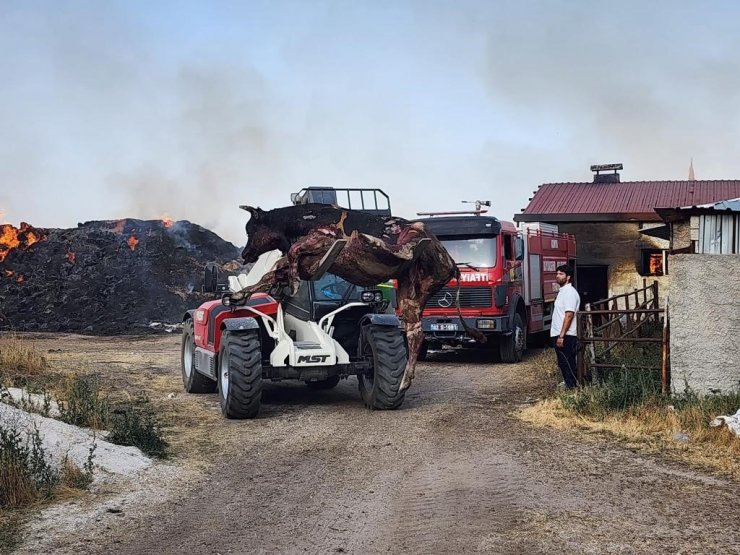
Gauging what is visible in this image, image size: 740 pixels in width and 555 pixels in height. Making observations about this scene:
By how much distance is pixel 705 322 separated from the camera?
31.2ft

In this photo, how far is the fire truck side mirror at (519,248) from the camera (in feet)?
55.3

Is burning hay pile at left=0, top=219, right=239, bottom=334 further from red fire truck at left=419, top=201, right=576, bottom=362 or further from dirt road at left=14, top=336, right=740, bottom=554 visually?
dirt road at left=14, top=336, right=740, bottom=554

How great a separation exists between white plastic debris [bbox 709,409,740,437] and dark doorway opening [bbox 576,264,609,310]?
1496 cm

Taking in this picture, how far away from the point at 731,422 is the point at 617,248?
14.9m

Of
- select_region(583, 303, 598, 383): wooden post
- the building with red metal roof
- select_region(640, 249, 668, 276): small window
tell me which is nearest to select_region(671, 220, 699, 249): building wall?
select_region(583, 303, 598, 383): wooden post

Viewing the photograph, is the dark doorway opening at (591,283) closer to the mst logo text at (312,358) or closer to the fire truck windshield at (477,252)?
the fire truck windshield at (477,252)

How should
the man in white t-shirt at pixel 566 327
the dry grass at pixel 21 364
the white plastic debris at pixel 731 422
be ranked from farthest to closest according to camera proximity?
the dry grass at pixel 21 364 < the man in white t-shirt at pixel 566 327 < the white plastic debris at pixel 731 422

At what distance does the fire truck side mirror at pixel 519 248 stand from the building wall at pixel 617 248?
6115 mm

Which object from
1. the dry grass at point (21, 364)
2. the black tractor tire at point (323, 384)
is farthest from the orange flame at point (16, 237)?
the black tractor tire at point (323, 384)

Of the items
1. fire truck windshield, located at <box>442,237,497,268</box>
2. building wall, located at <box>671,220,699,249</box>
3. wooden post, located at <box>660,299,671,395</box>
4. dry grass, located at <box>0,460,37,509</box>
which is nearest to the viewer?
dry grass, located at <box>0,460,37,509</box>

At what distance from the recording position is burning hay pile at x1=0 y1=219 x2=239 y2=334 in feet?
92.6

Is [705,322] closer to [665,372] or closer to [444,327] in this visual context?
[665,372]

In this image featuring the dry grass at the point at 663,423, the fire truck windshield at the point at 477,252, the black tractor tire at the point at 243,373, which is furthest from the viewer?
the fire truck windshield at the point at 477,252

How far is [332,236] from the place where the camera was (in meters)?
10.1
